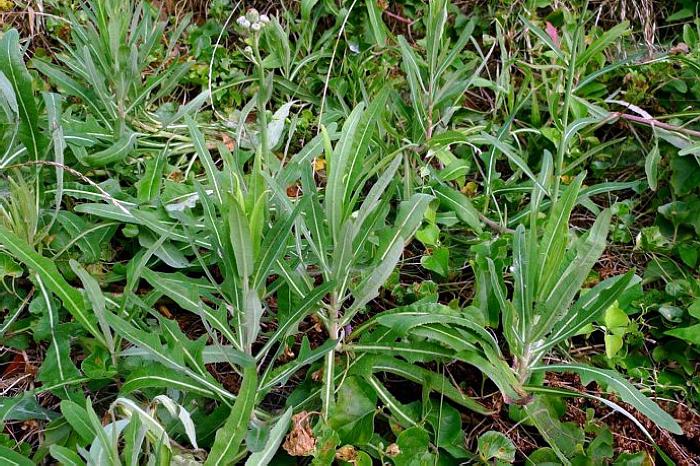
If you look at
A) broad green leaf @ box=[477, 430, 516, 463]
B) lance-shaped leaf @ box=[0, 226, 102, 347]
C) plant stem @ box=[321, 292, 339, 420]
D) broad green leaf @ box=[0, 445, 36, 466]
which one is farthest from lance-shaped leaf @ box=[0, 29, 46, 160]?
broad green leaf @ box=[477, 430, 516, 463]

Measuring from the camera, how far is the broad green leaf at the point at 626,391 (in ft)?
3.92

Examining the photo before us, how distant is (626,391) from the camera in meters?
1.25

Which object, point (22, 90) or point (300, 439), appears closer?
point (300, 439)

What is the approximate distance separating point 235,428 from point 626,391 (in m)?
0.77

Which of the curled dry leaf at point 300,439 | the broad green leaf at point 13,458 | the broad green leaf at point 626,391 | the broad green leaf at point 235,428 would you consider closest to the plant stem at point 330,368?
the curled dry leaf at point 300,439

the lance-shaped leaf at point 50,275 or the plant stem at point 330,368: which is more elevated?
the lance-shaped leaf at point 50,275

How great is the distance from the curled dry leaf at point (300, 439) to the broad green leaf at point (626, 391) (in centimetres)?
51

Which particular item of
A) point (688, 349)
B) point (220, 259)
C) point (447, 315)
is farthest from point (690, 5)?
point (220, 259)

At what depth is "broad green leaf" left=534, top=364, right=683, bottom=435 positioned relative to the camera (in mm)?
1196

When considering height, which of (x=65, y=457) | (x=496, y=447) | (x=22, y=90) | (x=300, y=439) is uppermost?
(x=22, y=90)

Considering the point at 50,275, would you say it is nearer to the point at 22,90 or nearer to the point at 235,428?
the point at 235,428

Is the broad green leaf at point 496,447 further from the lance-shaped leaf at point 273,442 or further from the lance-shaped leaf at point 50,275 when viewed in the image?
the lance-shaped leaf at point 50,275

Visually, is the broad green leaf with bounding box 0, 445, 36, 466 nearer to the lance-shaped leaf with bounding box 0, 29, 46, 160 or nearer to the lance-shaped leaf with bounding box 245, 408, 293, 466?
the lance-shaped leaf with bounding box 245, 408, 293, 466

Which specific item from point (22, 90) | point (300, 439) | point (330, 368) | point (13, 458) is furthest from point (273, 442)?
point (22, 90)
